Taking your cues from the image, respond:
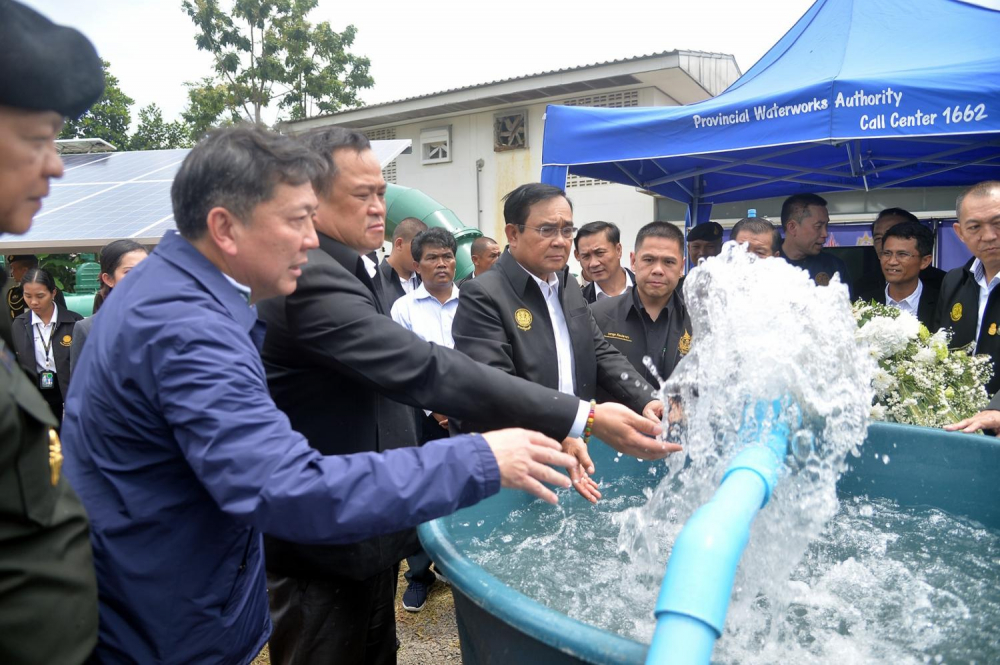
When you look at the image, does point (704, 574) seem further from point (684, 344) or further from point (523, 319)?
point (684, 344)

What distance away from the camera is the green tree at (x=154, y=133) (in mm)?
26781

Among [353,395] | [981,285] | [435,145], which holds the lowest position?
[353,395]

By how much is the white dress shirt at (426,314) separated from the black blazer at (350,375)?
2.45 metres

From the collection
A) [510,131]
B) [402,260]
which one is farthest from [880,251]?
[510,131]

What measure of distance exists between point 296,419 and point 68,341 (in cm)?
415

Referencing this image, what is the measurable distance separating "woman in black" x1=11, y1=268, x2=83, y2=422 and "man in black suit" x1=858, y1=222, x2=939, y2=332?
220 inches

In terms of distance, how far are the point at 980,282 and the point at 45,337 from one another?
6128mm

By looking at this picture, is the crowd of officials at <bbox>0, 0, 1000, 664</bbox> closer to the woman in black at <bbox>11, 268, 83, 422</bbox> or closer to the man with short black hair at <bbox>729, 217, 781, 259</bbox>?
the man with short black hair at <bbox>729, 217, 781, 259</bbox>

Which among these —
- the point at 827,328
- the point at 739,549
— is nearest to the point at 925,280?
the point at 827,328

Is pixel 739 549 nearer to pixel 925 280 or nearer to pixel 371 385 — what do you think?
pixel 371 385

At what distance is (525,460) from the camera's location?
1.27 m

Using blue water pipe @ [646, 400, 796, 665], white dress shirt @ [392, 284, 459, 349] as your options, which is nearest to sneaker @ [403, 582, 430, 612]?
white dress shirt @ [392, 284, 459, 349]

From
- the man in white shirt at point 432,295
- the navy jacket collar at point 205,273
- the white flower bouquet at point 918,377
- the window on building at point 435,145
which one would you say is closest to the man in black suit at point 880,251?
the white flower bouquet at point 918,377

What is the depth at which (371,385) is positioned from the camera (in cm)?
168
